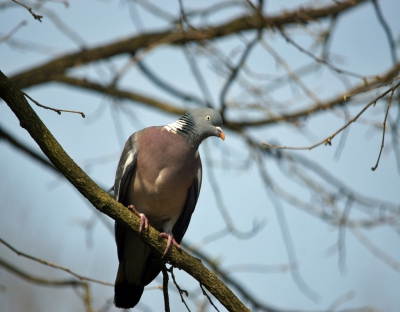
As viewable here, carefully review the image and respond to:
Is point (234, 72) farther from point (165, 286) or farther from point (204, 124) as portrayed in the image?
point (165, 286)

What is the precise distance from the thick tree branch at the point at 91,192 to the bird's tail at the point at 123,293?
0.91 meters

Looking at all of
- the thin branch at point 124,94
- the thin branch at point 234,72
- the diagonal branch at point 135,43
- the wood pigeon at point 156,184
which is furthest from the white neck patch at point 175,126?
Result: the thin branch at point 124,94

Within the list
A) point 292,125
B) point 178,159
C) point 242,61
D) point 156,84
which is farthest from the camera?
point 156,84

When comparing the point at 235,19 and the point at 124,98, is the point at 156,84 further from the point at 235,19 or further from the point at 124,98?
the point at 235,19

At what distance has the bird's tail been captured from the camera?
378 cm

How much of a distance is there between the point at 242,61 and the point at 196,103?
1.07 m

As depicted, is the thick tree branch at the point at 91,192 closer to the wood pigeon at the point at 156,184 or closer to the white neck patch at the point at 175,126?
the wood pigeon at the point at 156,184

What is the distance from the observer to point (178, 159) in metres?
3.65

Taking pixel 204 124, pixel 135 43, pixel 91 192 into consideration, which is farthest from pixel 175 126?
pixel 135 43

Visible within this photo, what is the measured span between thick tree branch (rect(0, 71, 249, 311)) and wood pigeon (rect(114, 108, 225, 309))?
2.19 ft

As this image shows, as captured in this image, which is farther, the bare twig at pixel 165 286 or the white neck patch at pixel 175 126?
the white neck patch at pixel 175 126

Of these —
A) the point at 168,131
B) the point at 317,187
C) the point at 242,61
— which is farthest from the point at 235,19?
the point at 168,131

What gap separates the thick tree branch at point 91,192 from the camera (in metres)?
2.34

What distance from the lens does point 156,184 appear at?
3598 millimetres
